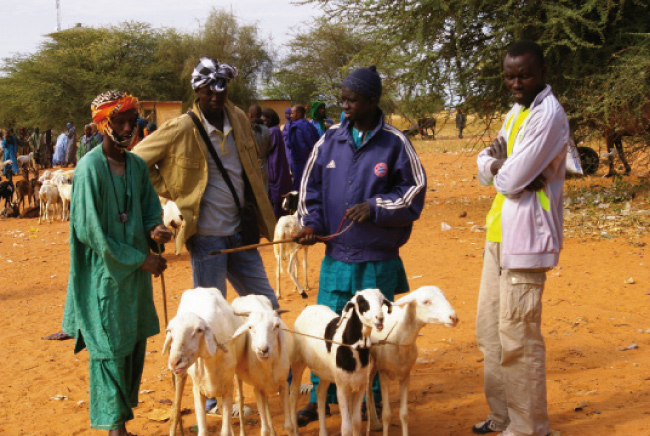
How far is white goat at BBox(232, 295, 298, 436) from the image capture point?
386 cm

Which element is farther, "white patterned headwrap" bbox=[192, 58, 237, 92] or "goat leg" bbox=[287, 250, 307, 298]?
"goat leg" bbox=[287, 250, 307, 298]

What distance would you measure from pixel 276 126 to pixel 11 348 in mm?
6052

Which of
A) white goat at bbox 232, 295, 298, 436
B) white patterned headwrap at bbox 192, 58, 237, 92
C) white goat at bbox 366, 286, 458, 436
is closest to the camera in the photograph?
white goat at bbox 232, 295, 298, 436

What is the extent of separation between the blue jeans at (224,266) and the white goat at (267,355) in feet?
1.58

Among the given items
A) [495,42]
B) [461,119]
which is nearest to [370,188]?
[495,42]

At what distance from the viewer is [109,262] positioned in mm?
3957

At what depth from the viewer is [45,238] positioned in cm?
1492

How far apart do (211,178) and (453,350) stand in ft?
10.3

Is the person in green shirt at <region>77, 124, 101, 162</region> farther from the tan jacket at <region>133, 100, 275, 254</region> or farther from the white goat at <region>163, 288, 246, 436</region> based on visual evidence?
the white goat at <region>163, 288, 246, 436</region>

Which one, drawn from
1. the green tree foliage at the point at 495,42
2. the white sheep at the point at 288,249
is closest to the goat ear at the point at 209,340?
the white sheep at the point at 288,249

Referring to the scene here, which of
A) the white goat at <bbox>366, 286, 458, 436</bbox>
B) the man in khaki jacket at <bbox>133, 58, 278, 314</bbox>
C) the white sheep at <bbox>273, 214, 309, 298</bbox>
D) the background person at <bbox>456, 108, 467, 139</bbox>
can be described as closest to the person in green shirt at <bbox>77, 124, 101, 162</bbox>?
the background person at <bbox>456, 108, 467, 139</bbox>

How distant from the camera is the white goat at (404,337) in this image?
4.13 metres

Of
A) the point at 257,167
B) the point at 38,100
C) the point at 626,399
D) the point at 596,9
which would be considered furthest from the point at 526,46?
the point at 38,100

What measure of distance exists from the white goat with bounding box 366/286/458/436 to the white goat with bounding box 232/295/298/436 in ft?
1.99
